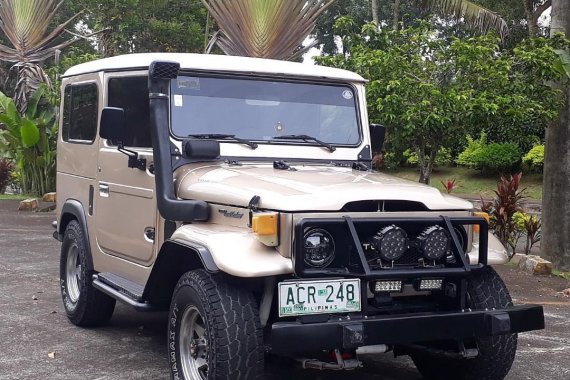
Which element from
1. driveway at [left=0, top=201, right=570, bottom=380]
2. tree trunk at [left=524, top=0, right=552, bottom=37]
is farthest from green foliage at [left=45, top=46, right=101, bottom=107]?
tree trunk at [left=524, top=0, right=552, bottom=37]

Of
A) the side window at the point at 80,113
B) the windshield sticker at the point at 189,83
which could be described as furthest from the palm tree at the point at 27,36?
the windshield sticker at the point at 189,83

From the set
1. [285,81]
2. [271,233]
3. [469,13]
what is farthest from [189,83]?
[469,13]

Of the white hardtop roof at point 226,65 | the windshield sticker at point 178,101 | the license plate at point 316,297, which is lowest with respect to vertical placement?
the license plate at point 316,297

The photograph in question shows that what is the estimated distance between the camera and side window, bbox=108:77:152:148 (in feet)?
19.2

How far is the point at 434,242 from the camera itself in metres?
4.43

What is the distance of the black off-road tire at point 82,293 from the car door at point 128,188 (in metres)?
0.35

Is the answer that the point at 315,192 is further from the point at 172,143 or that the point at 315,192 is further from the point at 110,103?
the point at 110,103

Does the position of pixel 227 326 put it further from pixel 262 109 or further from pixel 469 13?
pixel 469 13

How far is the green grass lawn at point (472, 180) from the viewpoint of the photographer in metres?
25.0

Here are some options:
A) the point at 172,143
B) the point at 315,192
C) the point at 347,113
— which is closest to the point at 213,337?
the point at 315,192

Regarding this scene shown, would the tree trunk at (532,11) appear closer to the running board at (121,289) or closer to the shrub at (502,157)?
the shrub at (502,157)

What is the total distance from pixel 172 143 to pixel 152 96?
0.37 metres

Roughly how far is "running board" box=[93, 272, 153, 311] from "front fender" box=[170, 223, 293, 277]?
86 cm

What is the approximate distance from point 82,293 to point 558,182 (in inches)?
268
